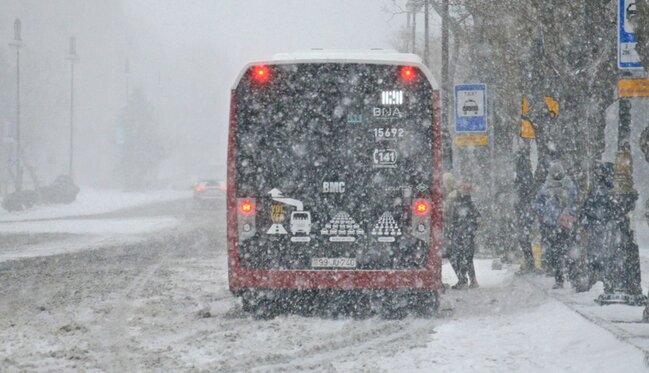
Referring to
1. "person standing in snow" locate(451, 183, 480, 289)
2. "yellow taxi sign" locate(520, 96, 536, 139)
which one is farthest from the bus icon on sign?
"yellow taxi sign" locate(520, 96, 536, 139)

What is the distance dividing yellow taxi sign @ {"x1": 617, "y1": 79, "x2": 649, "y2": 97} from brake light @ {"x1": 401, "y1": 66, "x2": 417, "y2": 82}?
232 cm

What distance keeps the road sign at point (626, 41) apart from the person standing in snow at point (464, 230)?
16.3ft

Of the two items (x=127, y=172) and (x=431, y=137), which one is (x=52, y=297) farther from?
(x=127, y=172)

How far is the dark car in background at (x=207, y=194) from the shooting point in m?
48.1

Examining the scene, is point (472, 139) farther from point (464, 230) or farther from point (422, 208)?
point (422, 208)

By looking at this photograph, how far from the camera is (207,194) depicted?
48281mm

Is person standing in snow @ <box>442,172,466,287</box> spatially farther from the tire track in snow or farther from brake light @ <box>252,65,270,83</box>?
brake light @ <box>252,65,270,83</box>

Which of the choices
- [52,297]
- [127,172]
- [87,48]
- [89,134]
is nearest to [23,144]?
[127,172]

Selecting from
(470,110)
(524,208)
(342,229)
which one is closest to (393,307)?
(342,229)

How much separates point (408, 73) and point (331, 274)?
2504 millimetres

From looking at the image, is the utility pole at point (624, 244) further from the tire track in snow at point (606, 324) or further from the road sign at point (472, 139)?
the road sign at point (472, 139)

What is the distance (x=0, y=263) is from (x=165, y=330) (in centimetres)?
963

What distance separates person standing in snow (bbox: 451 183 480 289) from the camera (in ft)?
51.1

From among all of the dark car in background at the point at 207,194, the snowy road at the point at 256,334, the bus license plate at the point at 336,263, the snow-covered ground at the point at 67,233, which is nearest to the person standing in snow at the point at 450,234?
the snowy road at the point at 256,334
